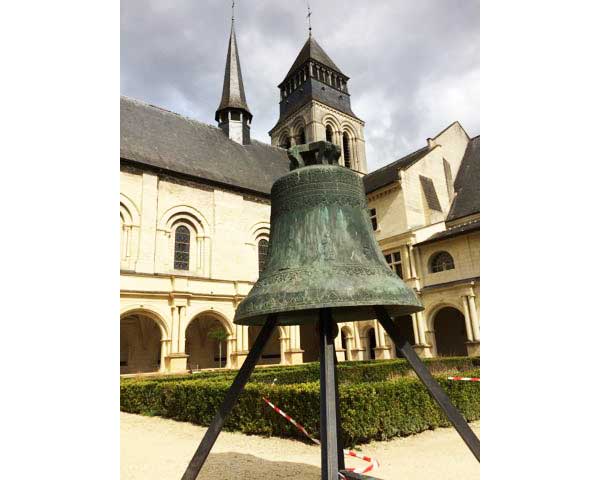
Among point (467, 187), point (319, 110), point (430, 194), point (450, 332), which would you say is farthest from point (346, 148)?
point (450, 332)

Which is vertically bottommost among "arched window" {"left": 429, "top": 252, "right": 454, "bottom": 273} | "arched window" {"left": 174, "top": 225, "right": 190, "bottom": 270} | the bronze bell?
the bronze bell

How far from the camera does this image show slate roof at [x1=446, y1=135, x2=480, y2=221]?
21359 mm

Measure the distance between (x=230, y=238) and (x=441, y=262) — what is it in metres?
9.75

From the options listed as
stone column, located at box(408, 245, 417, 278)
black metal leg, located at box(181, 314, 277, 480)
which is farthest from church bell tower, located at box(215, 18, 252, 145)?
black metal leg, located at box(181, 314, 277, 480)

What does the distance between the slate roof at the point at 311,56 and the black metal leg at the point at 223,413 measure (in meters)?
30.9

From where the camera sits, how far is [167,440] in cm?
658

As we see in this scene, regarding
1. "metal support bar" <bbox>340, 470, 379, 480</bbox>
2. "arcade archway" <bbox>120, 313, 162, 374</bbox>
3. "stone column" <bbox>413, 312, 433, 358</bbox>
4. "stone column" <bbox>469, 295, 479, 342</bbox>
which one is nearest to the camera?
"metal support bar" <bbox>340, 470, 379, 480</bbox>

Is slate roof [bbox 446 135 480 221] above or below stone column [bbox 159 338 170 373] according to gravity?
above

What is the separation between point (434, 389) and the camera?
81.4 inches

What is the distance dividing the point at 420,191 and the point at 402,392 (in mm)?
16217

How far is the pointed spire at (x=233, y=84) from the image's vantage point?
24797mm

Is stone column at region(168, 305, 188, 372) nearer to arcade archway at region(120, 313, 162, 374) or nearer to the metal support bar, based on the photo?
arcade archway at region(120, 313, 162, 374)
